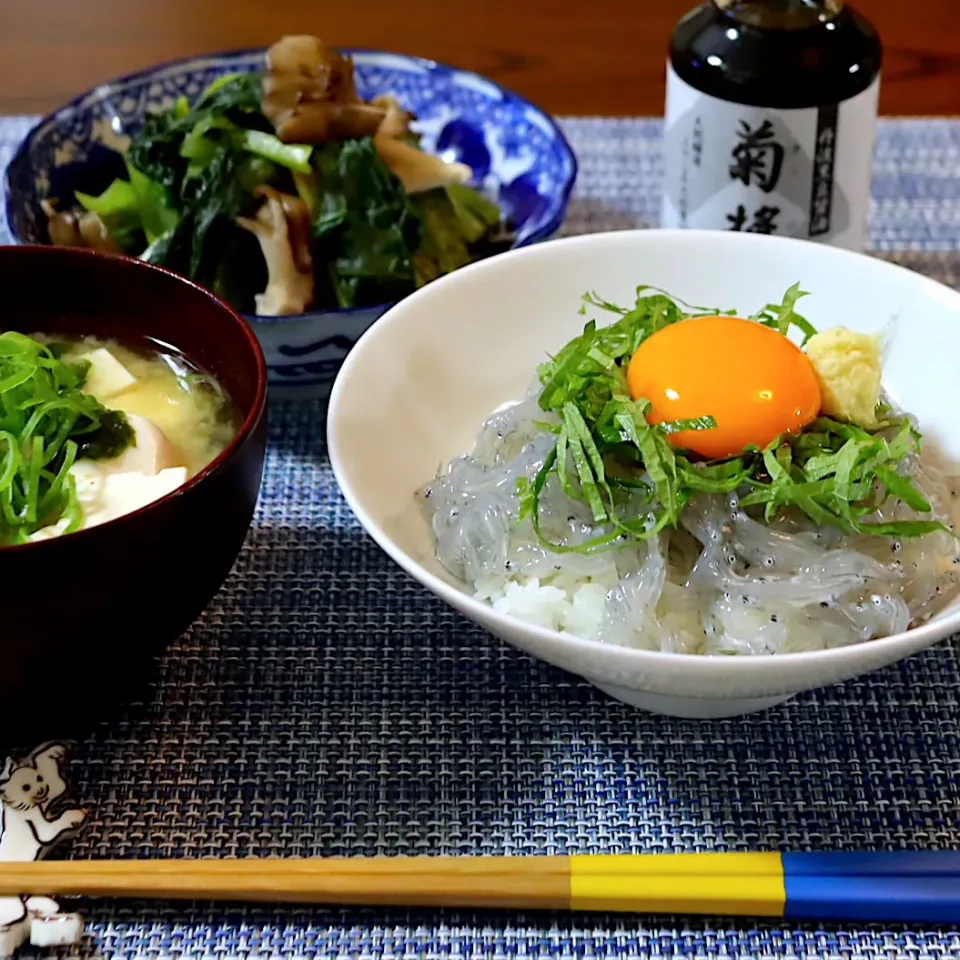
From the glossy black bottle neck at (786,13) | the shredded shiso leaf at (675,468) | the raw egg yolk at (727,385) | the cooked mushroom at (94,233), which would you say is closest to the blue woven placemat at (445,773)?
the shredded shiso leaf at (675,468)

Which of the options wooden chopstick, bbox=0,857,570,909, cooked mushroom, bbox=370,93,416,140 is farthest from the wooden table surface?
wooden chopstick, bbox=0,857,570,909

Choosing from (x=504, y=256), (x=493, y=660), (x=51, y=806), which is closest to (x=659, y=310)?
(x=504, y=256)

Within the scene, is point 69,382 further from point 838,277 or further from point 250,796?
point 838,277

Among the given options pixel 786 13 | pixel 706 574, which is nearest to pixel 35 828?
Result: pixel 706 574

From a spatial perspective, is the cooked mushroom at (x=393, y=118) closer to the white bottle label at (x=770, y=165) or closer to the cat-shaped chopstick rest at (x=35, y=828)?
the white bottle label at (x=770, y=165)

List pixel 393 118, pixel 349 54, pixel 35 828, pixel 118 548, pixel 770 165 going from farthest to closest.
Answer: pixel 349 54, pixel 393 118, pixel 770 165, pixel 35 828, pixel 118 548

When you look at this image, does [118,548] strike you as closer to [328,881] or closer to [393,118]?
[328,881]
